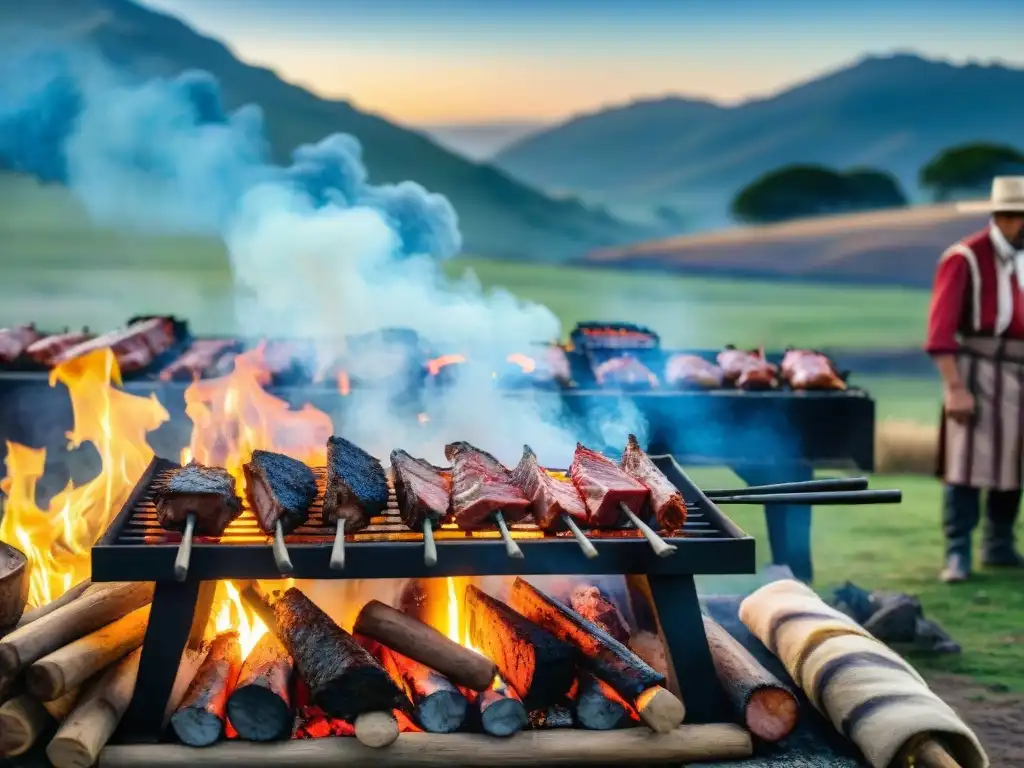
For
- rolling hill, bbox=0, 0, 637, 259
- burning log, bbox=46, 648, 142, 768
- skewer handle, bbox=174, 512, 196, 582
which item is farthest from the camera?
rolling hill, bbox=0, 0, 637, 259

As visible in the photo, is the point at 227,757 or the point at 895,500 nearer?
the point at 227,757

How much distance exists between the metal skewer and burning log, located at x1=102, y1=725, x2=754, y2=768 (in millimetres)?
649

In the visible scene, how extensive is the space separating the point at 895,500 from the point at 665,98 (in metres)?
11.9

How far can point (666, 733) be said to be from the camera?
11.7ft

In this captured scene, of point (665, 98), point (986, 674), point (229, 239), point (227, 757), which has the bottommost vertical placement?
point (986, 674)

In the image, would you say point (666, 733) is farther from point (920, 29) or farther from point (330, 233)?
point (920, 29)

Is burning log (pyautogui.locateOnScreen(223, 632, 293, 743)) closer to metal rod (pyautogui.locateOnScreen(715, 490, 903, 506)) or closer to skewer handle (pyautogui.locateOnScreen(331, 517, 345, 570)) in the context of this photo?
skewer handle (pyautogui.locateOnScreen(331, 517, 345, 570))

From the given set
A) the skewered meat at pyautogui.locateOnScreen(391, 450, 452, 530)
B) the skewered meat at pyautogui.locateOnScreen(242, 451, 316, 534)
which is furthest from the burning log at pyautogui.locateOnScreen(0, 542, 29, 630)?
the skewered meat at pyautogui.locateOnScreen(391, 450, 452, 530)

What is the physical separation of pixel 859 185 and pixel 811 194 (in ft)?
2.27

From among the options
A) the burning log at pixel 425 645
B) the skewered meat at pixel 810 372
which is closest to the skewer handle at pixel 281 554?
the burning log at pixel 425 645

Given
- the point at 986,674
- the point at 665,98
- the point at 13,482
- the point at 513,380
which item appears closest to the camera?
the point at 13,482

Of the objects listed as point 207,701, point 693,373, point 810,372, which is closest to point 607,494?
point 207,701

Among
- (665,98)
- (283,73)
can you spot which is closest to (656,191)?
Answer: (665,98)

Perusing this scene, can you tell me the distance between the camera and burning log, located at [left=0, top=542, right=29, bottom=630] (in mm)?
3820
